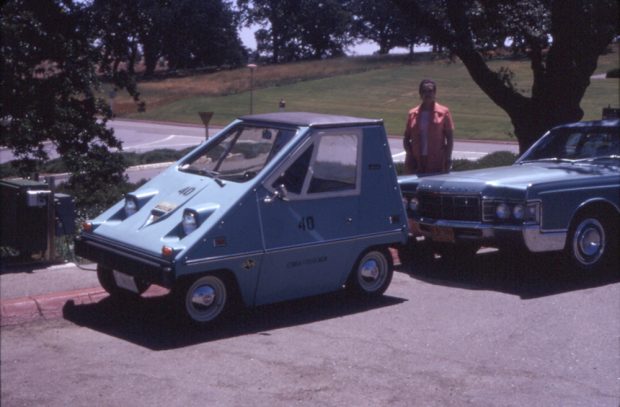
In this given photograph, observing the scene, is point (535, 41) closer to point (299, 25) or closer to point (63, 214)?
point (299, 25)

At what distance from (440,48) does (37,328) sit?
421 inches

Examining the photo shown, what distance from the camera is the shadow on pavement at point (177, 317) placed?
6945 millimetres

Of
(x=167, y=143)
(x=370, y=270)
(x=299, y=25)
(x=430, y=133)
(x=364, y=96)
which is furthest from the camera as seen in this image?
(x=364, y=96)

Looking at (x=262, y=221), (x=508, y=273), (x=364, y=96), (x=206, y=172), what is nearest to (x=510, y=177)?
(x=508, y=273)

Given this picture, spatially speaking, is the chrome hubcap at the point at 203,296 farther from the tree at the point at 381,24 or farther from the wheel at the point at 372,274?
the tree at the point at 381,24

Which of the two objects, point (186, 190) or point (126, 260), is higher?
point (186, 190)

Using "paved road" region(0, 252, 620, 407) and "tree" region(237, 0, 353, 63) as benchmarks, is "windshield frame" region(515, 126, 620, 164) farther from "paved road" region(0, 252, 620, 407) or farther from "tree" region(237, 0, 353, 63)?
"tree" region(237, 0, 353, 63)

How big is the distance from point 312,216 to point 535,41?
27.7 feet

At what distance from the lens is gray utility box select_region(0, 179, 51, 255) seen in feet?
27.8

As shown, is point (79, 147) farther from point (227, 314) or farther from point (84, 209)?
point (227, 314)

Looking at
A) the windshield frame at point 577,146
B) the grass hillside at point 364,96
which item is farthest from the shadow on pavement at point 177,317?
the grass hillside at point 364,96

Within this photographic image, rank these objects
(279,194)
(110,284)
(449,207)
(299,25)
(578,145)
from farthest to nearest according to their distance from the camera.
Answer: (299,25) → (578,145) → (449,207) → (110,284) → (279,194)

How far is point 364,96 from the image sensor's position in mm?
39438

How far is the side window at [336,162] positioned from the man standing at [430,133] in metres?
2.44
